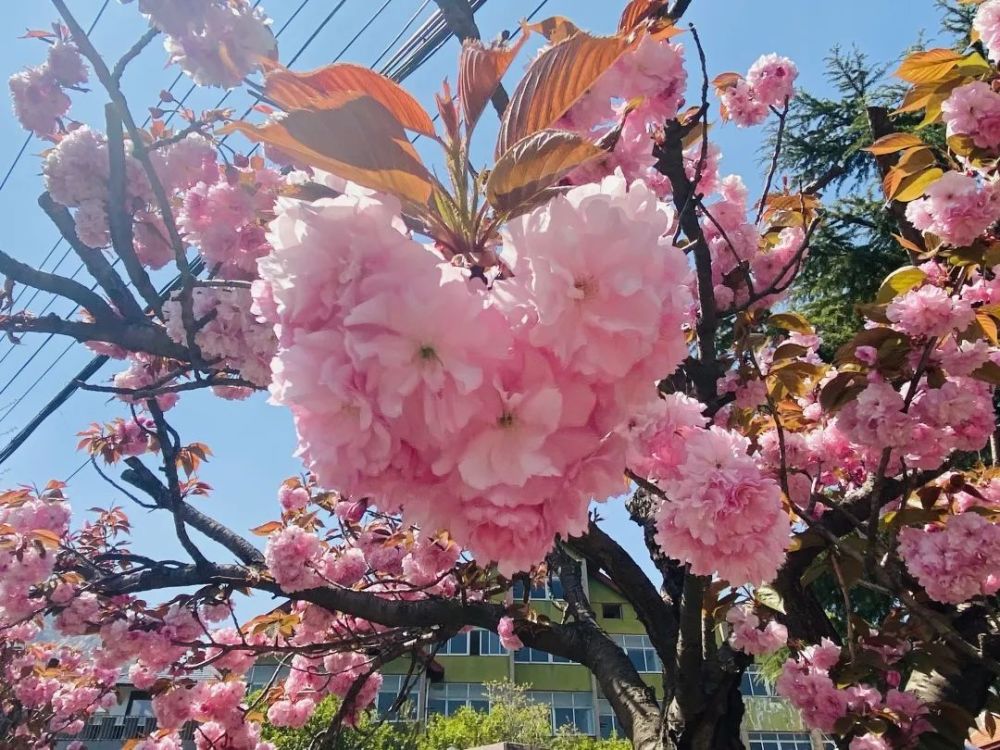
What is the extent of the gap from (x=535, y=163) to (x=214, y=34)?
1673mm

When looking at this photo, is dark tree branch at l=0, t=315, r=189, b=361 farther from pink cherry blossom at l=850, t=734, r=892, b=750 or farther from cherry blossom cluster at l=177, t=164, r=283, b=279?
pink cherry blossom at l=850, t=734, r=892, b=750

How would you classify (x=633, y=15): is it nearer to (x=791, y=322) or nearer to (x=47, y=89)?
(x=791, y=322)

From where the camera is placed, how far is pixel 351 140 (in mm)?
712

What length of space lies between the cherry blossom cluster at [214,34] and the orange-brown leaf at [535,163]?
1.48 metres

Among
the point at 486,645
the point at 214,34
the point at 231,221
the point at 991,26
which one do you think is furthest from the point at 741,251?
the point at 486,645

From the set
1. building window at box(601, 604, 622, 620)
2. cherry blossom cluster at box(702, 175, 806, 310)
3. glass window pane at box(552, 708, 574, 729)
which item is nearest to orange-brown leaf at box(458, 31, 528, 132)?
cherry blossom cluster at box(702, 175, 806, 310)

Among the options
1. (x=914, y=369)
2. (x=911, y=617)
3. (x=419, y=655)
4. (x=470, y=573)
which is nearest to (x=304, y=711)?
(x=419, y=655)

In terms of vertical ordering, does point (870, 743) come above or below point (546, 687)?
above

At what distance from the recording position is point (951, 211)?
193cm

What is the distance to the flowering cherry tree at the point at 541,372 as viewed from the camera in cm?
60

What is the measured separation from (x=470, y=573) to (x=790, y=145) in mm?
7672

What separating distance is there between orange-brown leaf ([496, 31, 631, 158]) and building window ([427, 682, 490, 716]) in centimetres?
2419

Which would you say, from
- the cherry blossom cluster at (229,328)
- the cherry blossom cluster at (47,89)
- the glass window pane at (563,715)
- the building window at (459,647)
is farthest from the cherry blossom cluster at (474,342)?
the glass window pane at (563,715)

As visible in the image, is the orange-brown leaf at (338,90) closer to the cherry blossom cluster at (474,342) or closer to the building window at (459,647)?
the cherry blossom cluster at (474,342)
